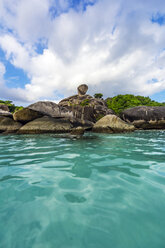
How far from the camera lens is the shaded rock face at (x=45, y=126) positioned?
374 inches

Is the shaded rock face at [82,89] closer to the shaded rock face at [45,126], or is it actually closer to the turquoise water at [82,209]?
the shaded rock face at [45,126]

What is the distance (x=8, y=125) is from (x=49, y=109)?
11.7ft

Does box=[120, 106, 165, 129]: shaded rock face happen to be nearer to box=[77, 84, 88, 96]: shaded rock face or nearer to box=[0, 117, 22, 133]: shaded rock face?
box=[0, 117, 22, 133]: shaded rock face

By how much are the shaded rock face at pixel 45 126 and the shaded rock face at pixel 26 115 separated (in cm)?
47

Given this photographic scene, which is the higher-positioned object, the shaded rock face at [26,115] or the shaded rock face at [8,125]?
the shaded rock face at [26,115]

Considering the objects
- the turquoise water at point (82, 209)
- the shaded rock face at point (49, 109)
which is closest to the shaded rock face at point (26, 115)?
the shaded rock face at point (49, 109)

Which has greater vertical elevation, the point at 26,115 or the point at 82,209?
the point at 26,115

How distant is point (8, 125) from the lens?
10156 mm

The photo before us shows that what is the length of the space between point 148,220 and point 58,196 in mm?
902

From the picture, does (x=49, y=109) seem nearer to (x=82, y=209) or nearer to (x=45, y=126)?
(x=45, y=126)

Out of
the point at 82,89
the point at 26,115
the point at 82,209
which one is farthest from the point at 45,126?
the point at 82,89

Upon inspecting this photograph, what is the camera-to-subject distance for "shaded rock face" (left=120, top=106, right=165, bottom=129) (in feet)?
44.7

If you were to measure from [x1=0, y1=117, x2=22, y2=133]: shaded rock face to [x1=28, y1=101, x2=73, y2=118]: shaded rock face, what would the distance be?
2053 millimetres

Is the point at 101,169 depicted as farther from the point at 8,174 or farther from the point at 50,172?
the point at 8,174
